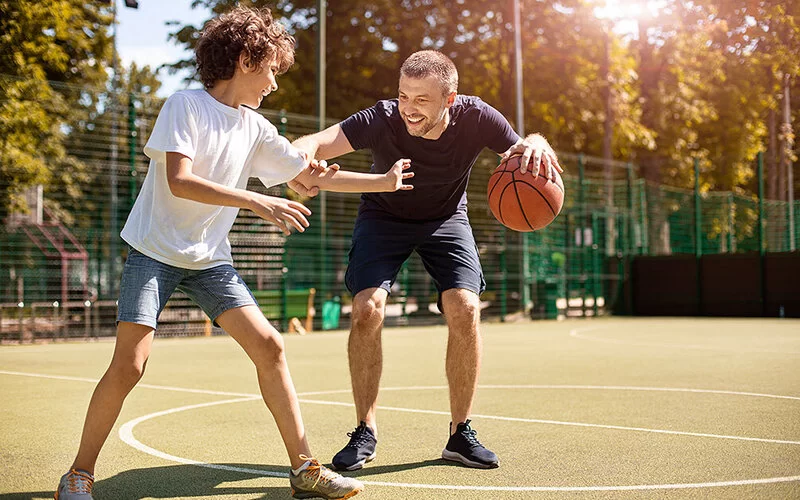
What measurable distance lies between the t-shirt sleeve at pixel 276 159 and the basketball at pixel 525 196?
1306mm

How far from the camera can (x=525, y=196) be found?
4547 mm

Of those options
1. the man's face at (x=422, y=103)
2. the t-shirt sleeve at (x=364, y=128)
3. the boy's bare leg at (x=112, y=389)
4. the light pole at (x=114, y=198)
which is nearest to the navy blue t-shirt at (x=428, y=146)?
the t-shirt sleeve at (x=364, y=128)

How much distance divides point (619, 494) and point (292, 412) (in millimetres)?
1266

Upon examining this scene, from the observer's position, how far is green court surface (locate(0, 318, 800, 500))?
360 cm

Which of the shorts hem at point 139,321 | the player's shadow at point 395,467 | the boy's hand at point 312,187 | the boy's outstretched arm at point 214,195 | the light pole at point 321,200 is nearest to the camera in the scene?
the boy's outstretched arm at point 214,195

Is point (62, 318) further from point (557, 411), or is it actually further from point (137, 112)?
point (557, 411)

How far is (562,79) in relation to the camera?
23953mm

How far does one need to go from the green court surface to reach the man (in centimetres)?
36

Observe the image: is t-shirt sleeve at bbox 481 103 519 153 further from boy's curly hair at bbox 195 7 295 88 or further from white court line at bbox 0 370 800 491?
white court line at bbox 0 370 800 491

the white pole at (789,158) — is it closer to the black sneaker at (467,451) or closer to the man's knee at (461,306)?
the man's knee at (461,306)

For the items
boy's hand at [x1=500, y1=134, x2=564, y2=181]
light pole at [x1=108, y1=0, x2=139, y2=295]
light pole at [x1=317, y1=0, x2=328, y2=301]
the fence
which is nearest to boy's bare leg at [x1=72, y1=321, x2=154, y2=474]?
boy's hand at [x1=500, y1=134, x2=564, y2=181]

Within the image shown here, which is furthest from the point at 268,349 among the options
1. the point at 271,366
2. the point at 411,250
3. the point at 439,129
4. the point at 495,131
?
the point at 495,131

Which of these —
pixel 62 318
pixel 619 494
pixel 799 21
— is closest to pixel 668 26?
pixel 799 21

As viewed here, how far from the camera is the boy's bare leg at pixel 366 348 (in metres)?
4.29
